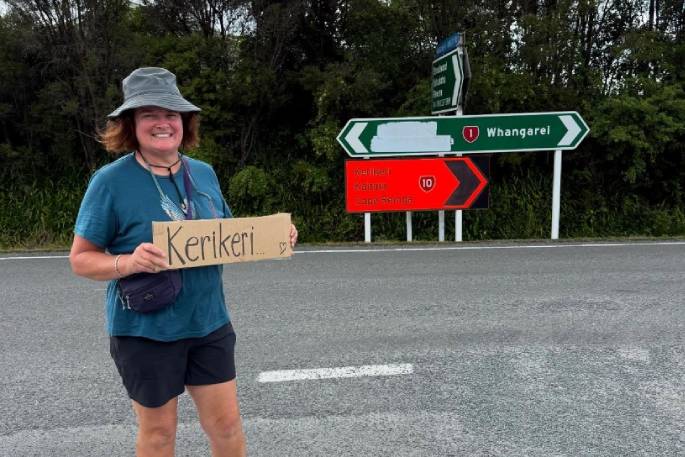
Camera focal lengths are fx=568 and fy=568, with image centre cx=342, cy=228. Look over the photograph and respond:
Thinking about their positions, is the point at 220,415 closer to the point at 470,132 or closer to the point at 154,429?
the point at 154,429

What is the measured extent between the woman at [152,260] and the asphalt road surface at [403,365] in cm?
97

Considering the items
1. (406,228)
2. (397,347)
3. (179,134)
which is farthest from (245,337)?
(406,228)

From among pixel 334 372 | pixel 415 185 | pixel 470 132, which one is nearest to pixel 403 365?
pixel 334 372

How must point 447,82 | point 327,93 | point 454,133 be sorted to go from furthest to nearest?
1. point 327,93
2. point 447,82
3. point 454,133

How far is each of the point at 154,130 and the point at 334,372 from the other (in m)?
2.40

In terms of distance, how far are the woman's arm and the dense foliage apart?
29.9 ft

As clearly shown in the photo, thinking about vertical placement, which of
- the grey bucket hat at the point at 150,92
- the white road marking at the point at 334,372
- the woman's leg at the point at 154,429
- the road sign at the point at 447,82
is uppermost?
the road sign at the point at 447,82

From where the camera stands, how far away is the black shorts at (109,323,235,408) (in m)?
2.08

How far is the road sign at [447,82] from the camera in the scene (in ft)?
32.6

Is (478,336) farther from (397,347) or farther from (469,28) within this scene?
(469,28)

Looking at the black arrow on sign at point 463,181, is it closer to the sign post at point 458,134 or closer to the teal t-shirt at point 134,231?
the sign post at point 458,134

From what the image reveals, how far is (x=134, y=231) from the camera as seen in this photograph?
2037 mm

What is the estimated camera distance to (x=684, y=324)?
4887 mm

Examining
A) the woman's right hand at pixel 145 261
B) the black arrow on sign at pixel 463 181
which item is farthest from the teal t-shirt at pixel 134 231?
the black arrow on sign at pixel 463 181
